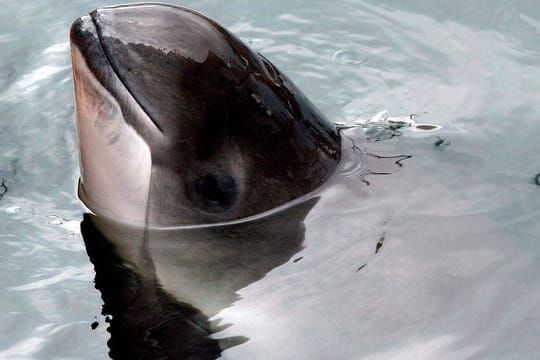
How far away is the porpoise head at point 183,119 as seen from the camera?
505cm

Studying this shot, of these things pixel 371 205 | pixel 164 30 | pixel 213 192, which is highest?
pixel 164 30

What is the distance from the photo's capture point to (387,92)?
7410mm

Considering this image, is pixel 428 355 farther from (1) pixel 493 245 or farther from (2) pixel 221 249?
(2) pixel 221 249

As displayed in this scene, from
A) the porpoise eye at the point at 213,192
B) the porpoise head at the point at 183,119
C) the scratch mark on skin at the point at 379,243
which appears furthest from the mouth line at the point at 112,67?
the scratch mark on skin at the point at 379,243

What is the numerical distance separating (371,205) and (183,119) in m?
1.08

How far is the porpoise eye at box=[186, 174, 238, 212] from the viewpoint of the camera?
17.1ft

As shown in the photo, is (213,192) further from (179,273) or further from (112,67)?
(112,67)

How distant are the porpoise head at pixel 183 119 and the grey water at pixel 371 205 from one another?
1.23 ft

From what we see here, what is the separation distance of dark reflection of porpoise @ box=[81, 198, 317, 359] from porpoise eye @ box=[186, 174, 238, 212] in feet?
0.38

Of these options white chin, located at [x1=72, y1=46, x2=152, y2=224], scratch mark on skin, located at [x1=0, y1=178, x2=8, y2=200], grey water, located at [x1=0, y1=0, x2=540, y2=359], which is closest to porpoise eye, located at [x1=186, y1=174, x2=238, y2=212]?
white chin, located at [x1=72, y1=46, x2=152, y2=224]

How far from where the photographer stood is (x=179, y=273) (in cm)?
518

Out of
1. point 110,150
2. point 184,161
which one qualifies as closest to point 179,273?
point 184,161

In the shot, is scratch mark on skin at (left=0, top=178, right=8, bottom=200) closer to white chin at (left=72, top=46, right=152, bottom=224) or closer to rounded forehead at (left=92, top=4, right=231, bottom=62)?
white chin at (left=72, top=46, right=152, bottom=224)

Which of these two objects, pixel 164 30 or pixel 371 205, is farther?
pixel 371 205
